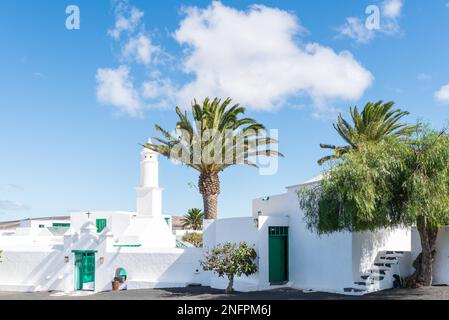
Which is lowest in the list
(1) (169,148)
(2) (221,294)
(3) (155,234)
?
(2) (221,294)

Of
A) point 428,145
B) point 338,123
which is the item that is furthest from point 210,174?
point 428,145

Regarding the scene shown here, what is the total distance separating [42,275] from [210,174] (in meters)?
10.7

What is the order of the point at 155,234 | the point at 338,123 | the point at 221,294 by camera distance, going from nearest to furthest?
the point at 221,294, the point at 338,123, the point at 155,234

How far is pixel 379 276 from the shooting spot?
64.3ft

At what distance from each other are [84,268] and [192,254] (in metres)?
6.13

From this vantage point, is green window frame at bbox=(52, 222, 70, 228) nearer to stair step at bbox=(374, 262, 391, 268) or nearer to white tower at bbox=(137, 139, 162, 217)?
white tower at bbox=(137, 139, 162, 217)

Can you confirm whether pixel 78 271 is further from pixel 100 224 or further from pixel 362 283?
pixel 362 283

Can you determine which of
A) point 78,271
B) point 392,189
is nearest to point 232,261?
point 392,189

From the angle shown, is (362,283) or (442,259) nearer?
(442,259)

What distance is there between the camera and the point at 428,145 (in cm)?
1705

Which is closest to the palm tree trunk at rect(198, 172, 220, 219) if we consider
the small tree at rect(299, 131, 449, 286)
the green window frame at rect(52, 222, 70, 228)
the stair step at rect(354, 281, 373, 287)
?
the small tree at rect(299, 131, 449, 286)

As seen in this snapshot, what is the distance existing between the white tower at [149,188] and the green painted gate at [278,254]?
44.7 ft
